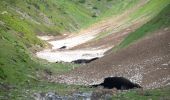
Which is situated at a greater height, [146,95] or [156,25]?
[156,25]

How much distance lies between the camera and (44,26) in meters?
190

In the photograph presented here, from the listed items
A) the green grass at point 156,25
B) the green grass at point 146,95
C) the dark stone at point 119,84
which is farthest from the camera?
the green grass at point 156,25

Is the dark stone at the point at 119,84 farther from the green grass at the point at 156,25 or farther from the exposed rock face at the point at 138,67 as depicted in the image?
the green grass at the point at 156,25

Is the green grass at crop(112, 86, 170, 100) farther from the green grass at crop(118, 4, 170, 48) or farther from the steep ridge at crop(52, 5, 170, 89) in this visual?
the green grass at crop(118, 4, 170, 48)

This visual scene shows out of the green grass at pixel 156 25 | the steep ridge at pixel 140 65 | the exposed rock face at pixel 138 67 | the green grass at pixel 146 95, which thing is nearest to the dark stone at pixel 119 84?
the exposed rock face at pixel 138 67

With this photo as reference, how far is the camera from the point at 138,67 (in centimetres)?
6141

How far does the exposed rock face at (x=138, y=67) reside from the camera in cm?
5434

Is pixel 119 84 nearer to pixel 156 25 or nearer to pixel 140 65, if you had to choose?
pixel 140 65

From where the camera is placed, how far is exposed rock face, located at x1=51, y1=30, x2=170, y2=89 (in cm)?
5434

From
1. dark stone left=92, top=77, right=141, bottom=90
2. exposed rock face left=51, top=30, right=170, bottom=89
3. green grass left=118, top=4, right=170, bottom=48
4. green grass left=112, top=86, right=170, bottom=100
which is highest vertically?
green grass left=118, top=4, right=170, bottom=48

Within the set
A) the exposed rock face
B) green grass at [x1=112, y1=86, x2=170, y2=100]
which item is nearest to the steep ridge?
the exposed rock face

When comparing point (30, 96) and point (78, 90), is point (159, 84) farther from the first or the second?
point (30, 96)

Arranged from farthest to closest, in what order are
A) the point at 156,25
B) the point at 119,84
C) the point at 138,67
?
the point at 156,25 → the point at 138,67 → the point at 119,84

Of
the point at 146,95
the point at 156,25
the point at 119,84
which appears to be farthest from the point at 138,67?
the point at 156,25
